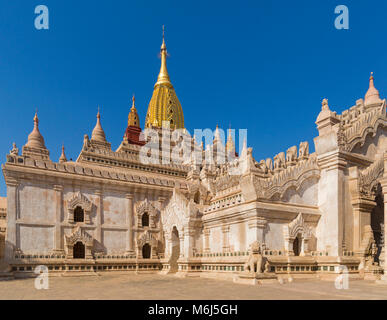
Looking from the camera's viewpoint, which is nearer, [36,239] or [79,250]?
[36,239]

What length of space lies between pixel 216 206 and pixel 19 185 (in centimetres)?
1419

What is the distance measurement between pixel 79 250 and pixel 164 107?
36.0 m

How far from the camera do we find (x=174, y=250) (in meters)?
27.7

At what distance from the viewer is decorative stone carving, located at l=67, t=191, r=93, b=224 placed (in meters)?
26.0

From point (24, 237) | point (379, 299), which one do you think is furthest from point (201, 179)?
point (379, 299)

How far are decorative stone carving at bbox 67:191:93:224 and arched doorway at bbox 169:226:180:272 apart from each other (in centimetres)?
683

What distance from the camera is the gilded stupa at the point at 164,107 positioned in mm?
57438

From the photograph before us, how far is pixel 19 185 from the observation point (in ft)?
80.3

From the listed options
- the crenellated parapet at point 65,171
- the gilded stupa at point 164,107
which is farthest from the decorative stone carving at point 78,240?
the gilded stupa at point 164,107

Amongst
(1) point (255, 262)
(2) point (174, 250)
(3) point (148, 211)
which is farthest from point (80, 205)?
(1) point (255, 262)

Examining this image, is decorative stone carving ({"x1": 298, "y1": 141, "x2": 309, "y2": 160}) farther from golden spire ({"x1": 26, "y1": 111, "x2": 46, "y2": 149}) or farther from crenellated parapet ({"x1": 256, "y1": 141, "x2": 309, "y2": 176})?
golden spire ({"x1": 26, "y1": 111, "x2": 46, "y2": 149})

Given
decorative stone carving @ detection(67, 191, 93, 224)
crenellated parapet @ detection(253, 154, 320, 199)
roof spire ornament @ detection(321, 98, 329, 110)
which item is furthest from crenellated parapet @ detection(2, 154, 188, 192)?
roof spire ornament @ detection(321, 98, 329, 110)

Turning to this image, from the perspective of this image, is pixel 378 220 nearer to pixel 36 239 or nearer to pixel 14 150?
pixel 36 239

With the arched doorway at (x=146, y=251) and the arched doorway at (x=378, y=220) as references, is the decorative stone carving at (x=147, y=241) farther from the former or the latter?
the arched doorway at (x=378, y=220)
